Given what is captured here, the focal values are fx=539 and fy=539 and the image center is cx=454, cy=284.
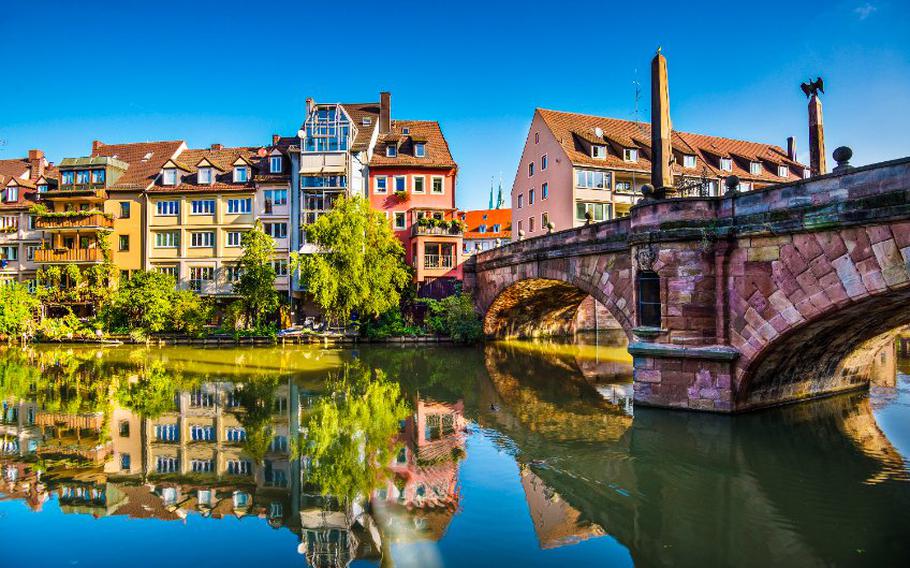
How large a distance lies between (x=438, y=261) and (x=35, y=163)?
3897 centimetres

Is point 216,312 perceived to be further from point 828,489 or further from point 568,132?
point 828,489

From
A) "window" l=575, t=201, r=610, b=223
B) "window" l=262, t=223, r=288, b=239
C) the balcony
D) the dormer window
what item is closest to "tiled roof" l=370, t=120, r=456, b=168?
"window" l=262, t=223, r=288, b=239

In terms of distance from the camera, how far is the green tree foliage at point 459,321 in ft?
110

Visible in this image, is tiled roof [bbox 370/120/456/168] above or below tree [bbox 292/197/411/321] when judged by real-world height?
above

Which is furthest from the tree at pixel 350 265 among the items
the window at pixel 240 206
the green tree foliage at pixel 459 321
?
the window at pixel 240 206

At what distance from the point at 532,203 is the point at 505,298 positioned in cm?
1493

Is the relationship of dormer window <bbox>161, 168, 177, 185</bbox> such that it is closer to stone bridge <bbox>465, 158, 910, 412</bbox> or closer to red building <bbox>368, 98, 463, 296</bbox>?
red building <bbox>368, 98, 463, 296</bbox>

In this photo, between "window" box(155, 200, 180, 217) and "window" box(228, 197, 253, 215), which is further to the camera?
"window" box(155, 200, 180, 217)

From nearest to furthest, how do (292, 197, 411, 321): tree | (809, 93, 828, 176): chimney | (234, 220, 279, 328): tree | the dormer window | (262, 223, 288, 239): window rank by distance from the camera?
(809, 93, 828, 176): chimney
(292, 197, 411, 321): tree
(234, 220, 279, 328): tree
(262, 223, 288, 239): window
the dormer window

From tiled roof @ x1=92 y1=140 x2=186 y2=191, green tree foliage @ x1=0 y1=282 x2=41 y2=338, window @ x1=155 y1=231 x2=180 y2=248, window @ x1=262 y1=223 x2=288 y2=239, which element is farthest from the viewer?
tiled roof @ x1=92 y1=140 x2=186 y2=191

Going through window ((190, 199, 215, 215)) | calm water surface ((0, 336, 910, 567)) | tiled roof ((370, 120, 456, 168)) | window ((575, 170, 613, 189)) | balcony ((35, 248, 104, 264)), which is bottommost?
calm water surface ((0, 336, 910, 567))

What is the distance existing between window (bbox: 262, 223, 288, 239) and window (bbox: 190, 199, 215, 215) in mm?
4497

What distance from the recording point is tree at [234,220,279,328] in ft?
118

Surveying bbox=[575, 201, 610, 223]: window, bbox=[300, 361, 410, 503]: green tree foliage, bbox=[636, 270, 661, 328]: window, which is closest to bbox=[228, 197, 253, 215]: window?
bbox=[575, 201, 610, 223]: window
